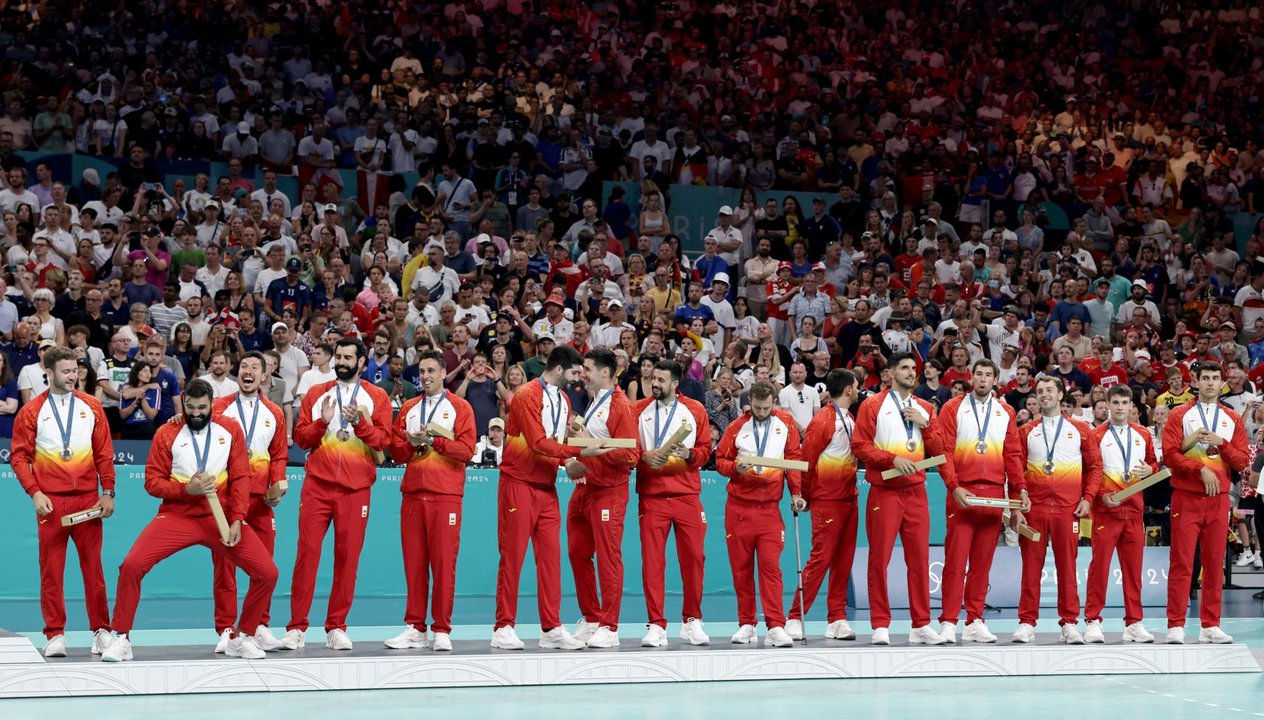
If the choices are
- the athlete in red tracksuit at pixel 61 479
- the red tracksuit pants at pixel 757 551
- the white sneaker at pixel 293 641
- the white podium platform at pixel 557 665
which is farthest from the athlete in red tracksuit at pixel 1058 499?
the athlete in red tracksuit at pixel 61 479

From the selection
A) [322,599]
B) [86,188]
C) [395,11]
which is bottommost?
[322,599]

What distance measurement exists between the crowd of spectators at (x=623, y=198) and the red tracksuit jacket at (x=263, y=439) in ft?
3.52

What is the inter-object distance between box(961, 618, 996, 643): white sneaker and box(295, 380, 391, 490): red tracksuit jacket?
15.9 ft

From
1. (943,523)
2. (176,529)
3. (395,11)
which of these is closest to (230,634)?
(176,529)

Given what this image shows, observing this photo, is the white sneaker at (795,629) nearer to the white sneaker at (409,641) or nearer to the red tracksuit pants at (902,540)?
the red tracksuit pants at (902,540)

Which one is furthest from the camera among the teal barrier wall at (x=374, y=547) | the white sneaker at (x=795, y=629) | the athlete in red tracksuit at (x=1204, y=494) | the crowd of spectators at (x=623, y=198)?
the crowd of spectators at (x=623, y=198)

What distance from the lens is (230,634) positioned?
11180 mm

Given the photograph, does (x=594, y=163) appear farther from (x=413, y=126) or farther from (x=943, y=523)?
(x=943, y=523)

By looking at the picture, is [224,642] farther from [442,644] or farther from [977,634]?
[977,634]

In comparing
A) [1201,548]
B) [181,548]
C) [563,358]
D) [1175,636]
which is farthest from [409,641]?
[1201,548]

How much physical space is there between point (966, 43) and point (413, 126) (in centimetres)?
1192

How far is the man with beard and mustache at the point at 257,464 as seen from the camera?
11289 mm

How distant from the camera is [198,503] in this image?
35.8ft

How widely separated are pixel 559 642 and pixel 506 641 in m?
0.43
